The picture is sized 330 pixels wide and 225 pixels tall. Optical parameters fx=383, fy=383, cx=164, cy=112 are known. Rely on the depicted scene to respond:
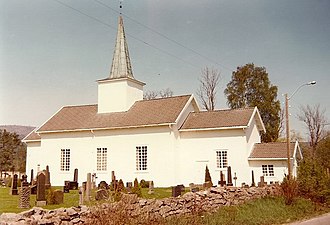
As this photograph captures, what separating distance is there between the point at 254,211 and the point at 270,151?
34.0 feet

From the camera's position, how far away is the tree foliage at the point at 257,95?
3086cm

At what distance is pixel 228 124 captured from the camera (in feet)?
66.1

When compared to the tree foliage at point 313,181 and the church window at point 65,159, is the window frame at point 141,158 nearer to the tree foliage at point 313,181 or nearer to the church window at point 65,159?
the church window at point 65,159

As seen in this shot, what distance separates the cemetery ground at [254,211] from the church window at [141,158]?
368 inches

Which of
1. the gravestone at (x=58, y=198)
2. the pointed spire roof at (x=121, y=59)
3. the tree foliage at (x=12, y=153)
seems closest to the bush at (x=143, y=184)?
Answer: the pointed spire roof at (x=121, y=59)

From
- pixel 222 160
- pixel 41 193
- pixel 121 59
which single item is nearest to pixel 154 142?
pixel 222 160

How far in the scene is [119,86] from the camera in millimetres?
23391

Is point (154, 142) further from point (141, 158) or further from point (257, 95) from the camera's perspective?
point (257, 95)

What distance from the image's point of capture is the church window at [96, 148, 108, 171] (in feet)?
71.5

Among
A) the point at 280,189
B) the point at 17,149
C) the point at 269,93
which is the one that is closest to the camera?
the point at 280,189

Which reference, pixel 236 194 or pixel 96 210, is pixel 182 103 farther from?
pixel 96 210

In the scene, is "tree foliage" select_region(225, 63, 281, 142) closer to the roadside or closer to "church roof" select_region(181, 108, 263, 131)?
"church roof" select_region(181, 108, 263, 131)

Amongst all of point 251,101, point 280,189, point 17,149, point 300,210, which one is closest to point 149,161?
point 280,189

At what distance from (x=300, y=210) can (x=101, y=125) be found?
1281 cm
